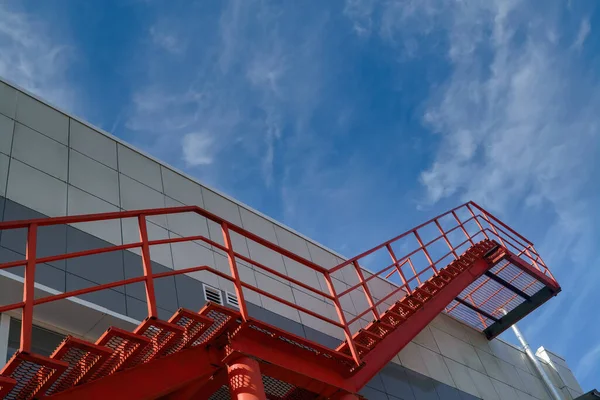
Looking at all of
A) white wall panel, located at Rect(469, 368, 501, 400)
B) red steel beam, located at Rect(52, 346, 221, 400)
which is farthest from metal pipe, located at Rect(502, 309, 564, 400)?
red steel beam, located at Rect(52, 346, 221, 400)

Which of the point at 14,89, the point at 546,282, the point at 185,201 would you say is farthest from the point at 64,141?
the point at 546,282

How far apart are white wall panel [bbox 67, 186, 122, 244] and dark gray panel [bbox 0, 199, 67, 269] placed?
1.56 feet

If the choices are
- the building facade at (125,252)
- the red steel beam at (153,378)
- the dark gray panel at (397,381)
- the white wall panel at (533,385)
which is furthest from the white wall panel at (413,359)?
the red steel beam at (153,378)

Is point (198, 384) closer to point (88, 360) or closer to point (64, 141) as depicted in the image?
point (88, 360)

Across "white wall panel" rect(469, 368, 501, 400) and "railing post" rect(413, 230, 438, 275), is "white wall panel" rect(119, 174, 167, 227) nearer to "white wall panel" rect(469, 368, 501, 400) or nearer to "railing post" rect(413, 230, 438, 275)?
"railing post" rect(413, 230, 438, 275)

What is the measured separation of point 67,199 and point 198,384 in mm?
4477

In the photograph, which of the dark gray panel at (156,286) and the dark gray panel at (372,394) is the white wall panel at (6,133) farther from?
the dark gray panel at (372,394)

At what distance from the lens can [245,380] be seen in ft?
22.4

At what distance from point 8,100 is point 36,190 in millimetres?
2041

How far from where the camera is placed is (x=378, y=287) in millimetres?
15750

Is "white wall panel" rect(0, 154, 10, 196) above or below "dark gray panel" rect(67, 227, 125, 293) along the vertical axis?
above

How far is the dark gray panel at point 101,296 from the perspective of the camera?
8.64 meters

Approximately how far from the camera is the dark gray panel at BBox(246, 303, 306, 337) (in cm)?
1120

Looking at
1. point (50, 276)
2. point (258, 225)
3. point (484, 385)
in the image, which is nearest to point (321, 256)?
point (258, 225)
